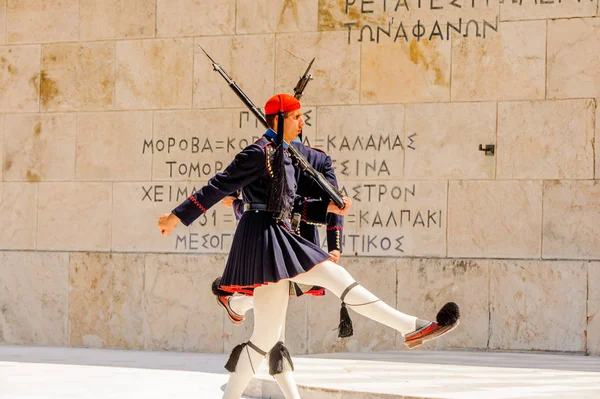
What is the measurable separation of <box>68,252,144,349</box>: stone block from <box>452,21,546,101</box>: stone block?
386 centimetres

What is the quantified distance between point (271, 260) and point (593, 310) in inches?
201

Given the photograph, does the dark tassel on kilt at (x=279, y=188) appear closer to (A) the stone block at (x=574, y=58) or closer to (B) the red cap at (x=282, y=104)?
(B) the red cap at (x=282, y=104)

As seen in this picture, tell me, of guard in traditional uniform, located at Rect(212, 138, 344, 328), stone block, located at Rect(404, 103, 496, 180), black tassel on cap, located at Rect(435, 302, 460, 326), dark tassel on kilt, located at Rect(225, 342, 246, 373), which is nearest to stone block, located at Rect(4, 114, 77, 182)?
stone block, located at Rect(404, 103, 496, 180)

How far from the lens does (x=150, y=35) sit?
11.7 m

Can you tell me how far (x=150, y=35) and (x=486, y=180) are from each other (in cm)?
392

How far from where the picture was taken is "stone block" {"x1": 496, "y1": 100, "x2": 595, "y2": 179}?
→ 34.1ft

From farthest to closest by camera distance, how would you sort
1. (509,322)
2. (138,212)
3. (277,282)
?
1. (138,212)
2. (509,322)
3. (277,282)

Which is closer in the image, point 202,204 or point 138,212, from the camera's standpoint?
point 202,204

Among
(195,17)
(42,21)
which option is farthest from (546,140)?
(42,21)

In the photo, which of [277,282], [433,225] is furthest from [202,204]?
[433,225]

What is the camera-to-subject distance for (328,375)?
8.35 m

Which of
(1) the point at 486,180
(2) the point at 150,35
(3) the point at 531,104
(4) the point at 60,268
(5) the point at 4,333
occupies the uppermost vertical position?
(2) the point at 150,35

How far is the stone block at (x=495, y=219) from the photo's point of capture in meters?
10.5

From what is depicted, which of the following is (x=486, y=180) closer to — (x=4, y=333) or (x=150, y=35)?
(x=150, y=35)
